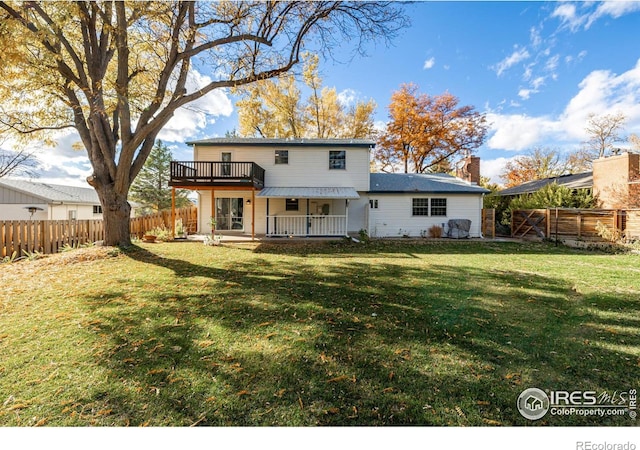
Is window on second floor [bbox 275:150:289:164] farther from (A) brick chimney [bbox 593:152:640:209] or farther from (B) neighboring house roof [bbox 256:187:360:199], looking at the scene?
(A) brick chimney [bbox 593:152:640:209]

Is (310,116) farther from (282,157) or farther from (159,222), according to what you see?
(159,222)

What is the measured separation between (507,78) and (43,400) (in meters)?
21.2

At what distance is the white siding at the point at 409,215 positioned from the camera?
52.6 ft

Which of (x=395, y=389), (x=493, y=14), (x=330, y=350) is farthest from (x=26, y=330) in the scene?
(x=493, y=14)

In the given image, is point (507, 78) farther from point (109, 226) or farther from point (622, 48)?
point (109, 226)

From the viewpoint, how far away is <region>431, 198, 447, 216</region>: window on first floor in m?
16.1

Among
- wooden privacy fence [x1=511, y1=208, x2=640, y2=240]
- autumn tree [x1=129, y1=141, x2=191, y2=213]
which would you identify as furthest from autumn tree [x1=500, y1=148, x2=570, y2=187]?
autumn tree [x1=129, y1=141, x2=191, y2=213]

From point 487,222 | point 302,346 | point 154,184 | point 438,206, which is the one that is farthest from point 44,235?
point 154,184

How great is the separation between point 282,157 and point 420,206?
916 centimetres

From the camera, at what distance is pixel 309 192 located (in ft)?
47.4

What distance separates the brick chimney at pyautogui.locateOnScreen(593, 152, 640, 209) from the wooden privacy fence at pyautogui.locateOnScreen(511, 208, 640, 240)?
3.71 meters

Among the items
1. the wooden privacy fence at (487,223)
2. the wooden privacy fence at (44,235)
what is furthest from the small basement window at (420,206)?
the wooden privacy fence at (44,235)

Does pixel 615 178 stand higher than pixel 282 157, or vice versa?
pixel 282 157

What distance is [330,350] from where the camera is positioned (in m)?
3.15
